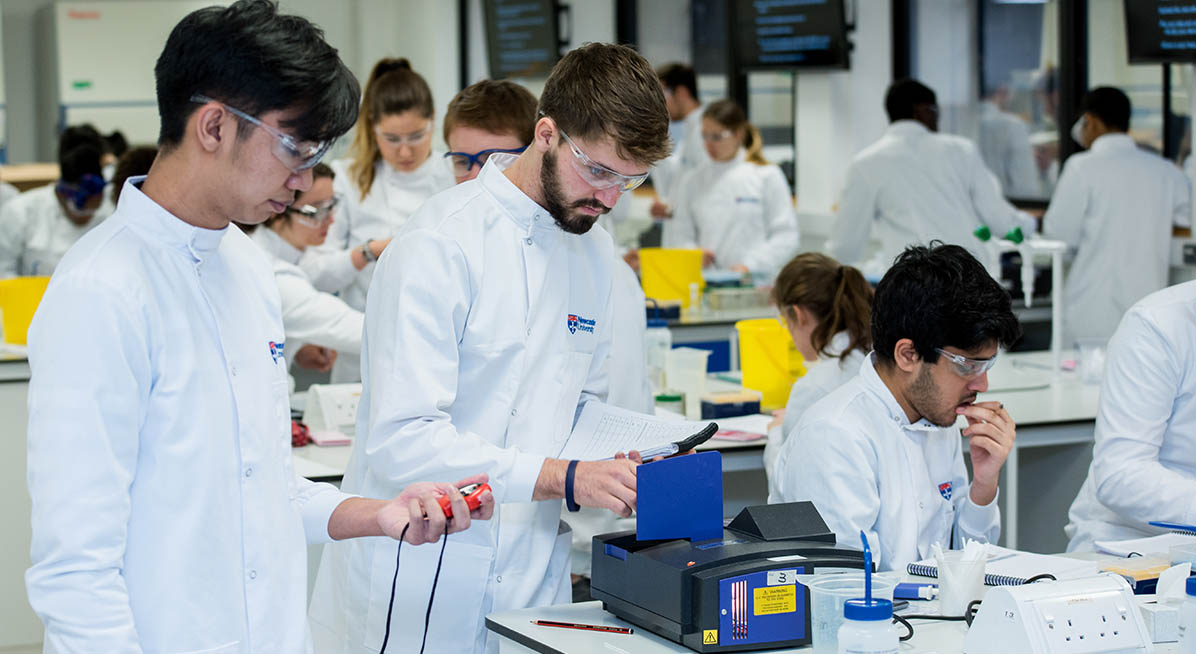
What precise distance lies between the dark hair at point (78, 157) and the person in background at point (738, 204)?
2987mm

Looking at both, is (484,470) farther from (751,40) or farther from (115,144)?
(115,144)

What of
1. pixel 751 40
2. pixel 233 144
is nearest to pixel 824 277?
pixel 233 144

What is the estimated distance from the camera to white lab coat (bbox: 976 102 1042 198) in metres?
7.21

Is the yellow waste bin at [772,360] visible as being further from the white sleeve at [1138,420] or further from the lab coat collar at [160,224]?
the lab coat collar at [160,224]

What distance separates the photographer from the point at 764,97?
8.48 m

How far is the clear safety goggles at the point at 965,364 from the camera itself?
2.53 metres

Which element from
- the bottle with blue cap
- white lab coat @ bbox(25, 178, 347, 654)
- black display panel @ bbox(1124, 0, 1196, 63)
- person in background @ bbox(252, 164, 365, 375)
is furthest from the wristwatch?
black display panel @ bbox(1124, 0, 1196, 63)

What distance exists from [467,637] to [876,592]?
0.69 meters

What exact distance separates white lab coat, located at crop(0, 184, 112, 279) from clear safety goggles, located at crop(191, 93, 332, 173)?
17.2 feet

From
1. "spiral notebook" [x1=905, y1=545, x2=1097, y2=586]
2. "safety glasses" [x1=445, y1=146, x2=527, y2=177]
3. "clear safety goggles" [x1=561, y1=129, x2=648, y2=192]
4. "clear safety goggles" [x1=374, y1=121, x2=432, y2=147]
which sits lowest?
"spiral notebook" [x1=905, y1=545, x2=1097, y2=586]

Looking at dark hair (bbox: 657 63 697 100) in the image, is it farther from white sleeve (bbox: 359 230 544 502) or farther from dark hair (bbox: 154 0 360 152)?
dark hair (bbox: 154 0 360 152)

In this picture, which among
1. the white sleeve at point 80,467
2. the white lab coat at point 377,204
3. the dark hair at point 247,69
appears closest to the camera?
the white sleeve at point 80,467

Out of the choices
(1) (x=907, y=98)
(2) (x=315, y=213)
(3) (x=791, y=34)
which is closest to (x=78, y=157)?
(2) (x=315, y=213)

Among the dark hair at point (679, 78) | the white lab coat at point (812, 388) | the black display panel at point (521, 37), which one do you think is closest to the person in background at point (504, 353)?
the white lab coat at point (812, 388)
